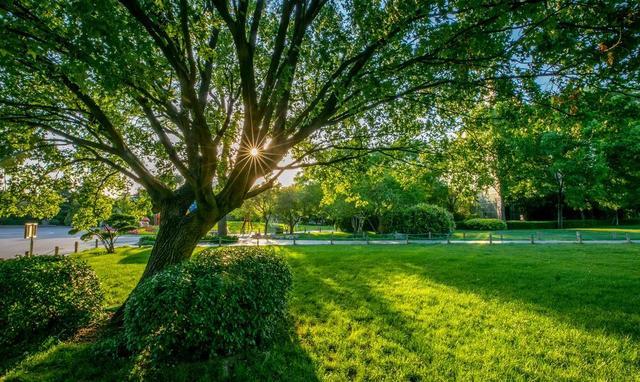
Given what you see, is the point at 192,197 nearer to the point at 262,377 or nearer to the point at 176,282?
the point at 176,282

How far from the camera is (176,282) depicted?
396cm

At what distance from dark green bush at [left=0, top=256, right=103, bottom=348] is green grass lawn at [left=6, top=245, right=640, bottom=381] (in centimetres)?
67

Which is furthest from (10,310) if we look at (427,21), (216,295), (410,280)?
(410,280)

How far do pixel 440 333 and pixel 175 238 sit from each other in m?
5.17

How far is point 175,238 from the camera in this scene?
612 centimetres

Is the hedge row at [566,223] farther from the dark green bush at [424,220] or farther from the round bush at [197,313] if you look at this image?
the round bush at [197,313]

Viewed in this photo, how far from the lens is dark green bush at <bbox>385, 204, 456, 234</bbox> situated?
83.4 ft

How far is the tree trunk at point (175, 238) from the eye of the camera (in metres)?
6.00

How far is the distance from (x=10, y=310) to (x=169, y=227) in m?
2.50

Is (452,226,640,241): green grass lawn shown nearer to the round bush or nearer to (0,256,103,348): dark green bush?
the round bush

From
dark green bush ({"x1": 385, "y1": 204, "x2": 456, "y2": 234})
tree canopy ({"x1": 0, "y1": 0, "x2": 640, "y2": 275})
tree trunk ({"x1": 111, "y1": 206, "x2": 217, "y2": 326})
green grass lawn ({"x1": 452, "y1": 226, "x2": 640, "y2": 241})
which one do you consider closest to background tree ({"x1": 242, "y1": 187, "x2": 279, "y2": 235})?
dark green bush ({"x1": 385, "y1": 204, "x2": 456, "y2": 234})

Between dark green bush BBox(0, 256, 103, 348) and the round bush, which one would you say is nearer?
the round bush

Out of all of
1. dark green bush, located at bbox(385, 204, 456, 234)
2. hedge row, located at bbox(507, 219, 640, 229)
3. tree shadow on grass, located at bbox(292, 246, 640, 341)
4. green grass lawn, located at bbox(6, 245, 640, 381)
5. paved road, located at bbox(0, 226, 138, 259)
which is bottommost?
paved road, located at bbox(0, 226, 138, 259)

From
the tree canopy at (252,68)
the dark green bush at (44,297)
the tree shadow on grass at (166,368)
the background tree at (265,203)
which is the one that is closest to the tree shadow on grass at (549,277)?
the tree canopy at (252,68)
